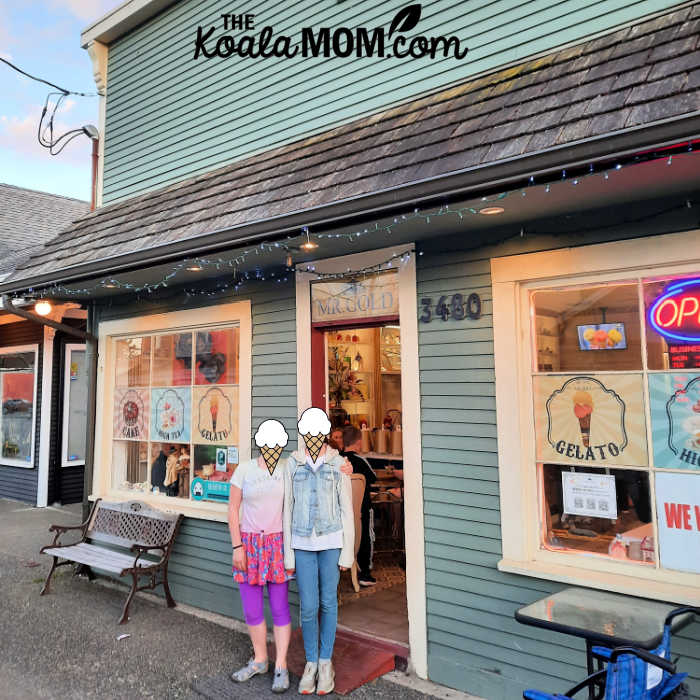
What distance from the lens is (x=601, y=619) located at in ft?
9.04

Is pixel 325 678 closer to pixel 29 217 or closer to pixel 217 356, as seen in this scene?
pixel 217 356

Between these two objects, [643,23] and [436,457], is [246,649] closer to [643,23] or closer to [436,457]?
[436,457]

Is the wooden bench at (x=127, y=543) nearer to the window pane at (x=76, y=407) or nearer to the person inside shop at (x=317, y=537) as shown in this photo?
the person inside shop at (x=317, y=537)

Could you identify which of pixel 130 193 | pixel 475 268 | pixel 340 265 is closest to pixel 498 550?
pixel 475 268

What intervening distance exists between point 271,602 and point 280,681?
0.50m

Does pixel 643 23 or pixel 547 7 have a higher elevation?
pixel 547 7

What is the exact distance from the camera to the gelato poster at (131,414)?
677 cm

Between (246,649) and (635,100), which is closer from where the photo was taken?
(635,100)

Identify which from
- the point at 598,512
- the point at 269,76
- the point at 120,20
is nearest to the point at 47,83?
the point at 120,20

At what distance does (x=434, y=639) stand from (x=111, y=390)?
192 inches

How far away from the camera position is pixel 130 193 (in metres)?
7.43

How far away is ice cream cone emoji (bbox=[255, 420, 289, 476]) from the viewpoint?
4070 millimetres

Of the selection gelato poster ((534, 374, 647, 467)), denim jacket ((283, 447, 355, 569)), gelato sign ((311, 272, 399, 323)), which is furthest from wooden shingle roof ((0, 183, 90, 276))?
gelato poster ((534, 374, 647, 467))

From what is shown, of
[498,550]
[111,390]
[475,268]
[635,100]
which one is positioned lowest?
[498,550]
